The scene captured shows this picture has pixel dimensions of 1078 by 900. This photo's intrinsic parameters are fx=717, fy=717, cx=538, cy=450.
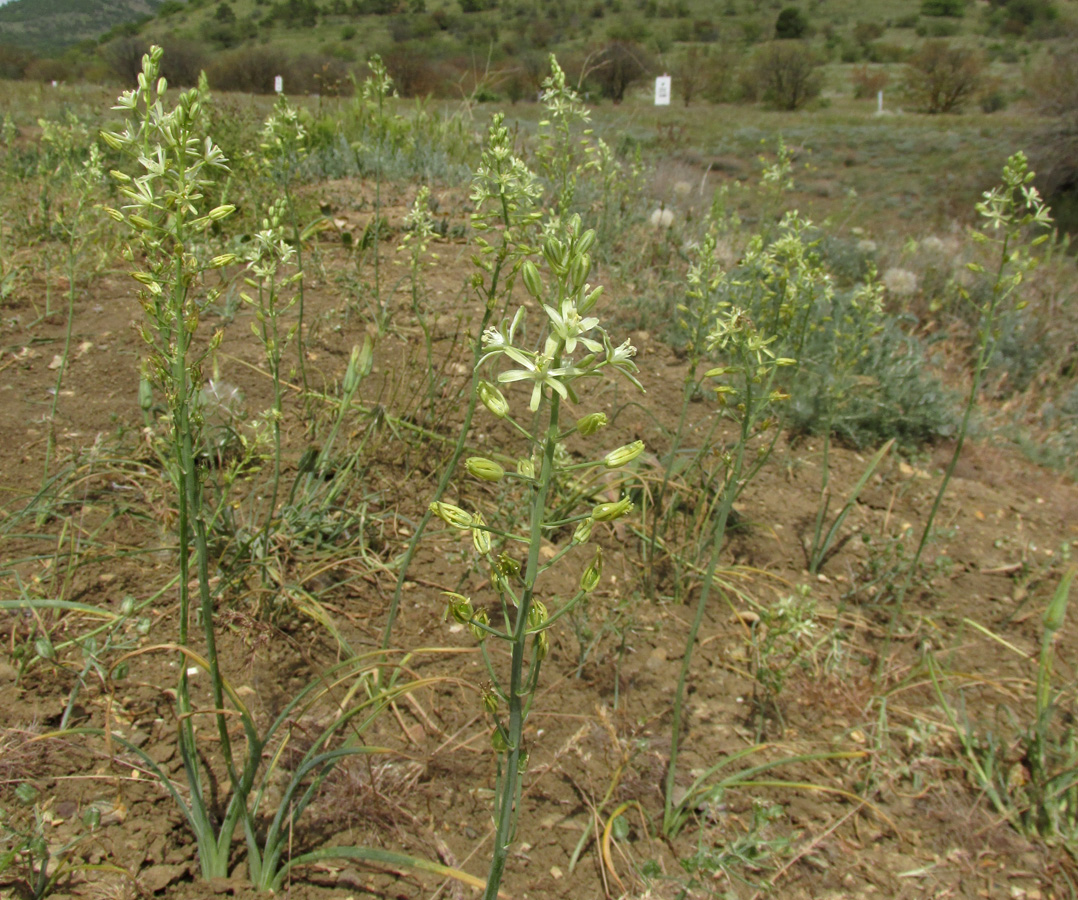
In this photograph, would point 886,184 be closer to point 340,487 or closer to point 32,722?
point 340,487

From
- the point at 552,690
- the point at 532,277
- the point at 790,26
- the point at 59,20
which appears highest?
the point at 790,26

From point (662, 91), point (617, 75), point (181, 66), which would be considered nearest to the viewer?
point (662, 91)

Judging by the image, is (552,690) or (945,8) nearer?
(552,690)

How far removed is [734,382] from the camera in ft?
14.0

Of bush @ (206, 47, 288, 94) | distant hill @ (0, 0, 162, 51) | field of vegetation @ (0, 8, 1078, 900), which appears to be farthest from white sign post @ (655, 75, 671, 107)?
bush @ (206, 47, 288, 94)

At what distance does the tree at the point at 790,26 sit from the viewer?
62.2 metres

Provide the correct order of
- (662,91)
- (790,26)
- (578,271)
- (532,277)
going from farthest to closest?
(790,26), (662,91), (532,277), (578,271)

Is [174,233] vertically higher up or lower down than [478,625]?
higher up

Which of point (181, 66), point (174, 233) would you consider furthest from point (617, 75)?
point (174, 233)

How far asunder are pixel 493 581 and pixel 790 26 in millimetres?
74693

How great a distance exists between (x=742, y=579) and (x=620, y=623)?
756mm

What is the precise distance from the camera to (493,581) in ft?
4.41

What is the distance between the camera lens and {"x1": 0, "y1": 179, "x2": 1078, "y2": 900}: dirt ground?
177cm

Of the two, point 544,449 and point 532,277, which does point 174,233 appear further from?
point 544,449
